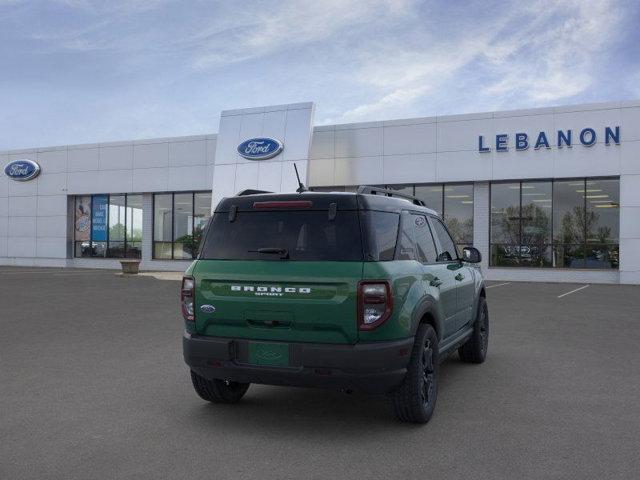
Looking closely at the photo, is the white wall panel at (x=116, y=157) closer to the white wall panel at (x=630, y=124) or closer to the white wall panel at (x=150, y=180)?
the white wall panel at (x=150, y=180)

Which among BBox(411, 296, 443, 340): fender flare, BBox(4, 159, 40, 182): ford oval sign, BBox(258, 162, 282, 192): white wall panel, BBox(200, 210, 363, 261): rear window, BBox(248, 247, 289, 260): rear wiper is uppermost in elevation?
BBox(4, 159, 40, 182): ford oval sign

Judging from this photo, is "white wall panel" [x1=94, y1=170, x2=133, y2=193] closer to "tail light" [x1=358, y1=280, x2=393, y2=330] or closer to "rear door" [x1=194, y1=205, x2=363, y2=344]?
"rear door" [x1=194, y1=205, x2=363, y2=344]

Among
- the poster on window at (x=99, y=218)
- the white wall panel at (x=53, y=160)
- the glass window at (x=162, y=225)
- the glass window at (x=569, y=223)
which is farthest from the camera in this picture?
the white wall panel at (x=53, y=160)

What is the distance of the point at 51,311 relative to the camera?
12.8m

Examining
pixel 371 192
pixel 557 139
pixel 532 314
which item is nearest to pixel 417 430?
pixel 371 192

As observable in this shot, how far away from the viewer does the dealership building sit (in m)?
23.4

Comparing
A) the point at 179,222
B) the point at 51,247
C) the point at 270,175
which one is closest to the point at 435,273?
the point at 270,175

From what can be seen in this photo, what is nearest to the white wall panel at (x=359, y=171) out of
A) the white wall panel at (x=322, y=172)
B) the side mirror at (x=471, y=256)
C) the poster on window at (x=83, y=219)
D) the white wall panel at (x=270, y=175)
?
the white wall panel at (x=322, y=172)

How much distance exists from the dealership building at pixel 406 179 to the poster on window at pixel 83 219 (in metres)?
0.08

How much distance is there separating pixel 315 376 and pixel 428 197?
22450mm

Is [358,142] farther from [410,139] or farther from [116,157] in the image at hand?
[116,157]

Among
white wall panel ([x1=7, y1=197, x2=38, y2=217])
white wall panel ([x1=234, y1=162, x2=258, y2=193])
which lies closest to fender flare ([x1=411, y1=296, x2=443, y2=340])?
white wall panel ([x1=234, y1=162, x2=258, y2=193])

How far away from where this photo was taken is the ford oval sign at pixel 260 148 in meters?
26.5

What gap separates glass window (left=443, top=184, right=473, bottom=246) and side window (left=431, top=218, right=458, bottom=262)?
62.1 feet
